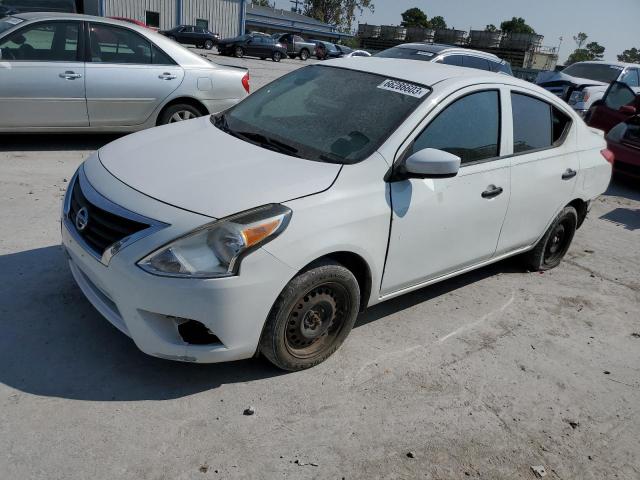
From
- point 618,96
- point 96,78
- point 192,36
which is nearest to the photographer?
point 96,78

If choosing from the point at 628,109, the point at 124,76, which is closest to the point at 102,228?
the point at 124,76

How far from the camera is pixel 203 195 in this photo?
2928 mm

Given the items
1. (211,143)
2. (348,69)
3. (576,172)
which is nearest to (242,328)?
(211,143)

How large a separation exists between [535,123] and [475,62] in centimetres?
816

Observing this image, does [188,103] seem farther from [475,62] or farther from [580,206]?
[475,62]

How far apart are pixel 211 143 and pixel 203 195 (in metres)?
0.79

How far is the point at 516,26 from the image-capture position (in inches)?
3332

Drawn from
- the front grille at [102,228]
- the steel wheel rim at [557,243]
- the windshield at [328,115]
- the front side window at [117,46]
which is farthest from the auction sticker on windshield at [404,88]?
the front side window at [117,46]

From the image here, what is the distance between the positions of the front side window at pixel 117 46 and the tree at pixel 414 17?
85.9 m

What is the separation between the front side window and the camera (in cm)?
667

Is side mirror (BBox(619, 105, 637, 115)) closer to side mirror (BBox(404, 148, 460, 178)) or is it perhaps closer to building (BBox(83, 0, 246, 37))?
side mirror (BBox(404, 148, 460, 178))

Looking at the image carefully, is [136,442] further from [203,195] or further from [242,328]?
Result: [203,195]

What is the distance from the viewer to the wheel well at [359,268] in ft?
10.6

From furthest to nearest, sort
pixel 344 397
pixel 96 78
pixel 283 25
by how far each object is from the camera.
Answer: pixel 283 25, pixel 96 78, pixel 344 397
